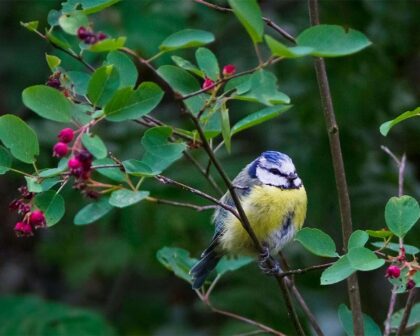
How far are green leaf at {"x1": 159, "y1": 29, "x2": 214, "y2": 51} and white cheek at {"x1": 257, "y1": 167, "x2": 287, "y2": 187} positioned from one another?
1.30m

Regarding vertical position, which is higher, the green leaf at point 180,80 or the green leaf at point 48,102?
the green leaf at point 48,102

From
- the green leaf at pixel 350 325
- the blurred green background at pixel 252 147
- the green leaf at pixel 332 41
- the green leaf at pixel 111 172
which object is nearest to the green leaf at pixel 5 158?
the green leaf at pixel 111 172

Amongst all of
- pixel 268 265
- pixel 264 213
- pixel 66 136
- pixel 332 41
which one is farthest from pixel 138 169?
pixel 264 213

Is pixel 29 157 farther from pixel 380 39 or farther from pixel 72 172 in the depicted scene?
pixel 380 39

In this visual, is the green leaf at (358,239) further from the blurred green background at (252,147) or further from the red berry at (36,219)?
the blurred green background at (252,147)

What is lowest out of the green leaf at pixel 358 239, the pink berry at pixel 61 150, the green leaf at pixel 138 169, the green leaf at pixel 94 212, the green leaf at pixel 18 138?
the green leaf at pixel 358 239

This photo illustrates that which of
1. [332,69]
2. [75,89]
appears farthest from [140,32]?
[75,89]

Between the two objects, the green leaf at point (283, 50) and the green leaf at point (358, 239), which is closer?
the green leaf at point (283, 50)

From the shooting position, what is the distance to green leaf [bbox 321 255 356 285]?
1.74 m

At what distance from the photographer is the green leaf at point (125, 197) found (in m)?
1.57

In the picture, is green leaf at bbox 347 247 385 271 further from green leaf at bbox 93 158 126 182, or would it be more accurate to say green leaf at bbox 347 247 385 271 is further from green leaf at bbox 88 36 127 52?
green leaf at bbox 88 36 127 52

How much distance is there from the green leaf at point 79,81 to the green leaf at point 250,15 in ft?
1.34

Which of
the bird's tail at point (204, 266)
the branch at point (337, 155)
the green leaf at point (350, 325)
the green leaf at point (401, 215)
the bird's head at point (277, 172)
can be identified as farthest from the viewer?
the bird's head at point (277, 172)

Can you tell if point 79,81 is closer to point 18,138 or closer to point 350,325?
point 18,138
